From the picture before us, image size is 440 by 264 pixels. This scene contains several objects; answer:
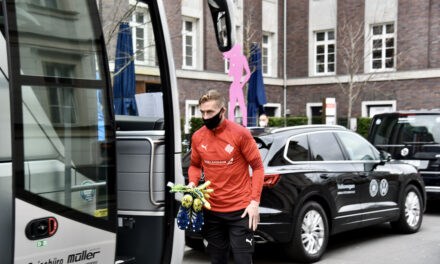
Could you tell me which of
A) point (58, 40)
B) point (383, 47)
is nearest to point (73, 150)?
point (58, 40)

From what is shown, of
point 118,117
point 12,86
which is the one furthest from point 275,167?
point 12,86

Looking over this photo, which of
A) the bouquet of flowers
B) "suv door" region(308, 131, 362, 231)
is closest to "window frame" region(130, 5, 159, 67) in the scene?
the bouquet of flowers

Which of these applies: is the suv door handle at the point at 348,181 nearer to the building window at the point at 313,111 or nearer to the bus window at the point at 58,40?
the bus window at the point at 58,40

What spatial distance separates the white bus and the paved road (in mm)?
3024

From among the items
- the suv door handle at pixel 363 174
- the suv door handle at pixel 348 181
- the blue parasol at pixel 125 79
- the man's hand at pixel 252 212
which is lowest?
the suv door handle at pixel 348 181

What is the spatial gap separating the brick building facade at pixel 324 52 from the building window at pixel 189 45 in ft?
0.14

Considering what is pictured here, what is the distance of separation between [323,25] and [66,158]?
25520 mm

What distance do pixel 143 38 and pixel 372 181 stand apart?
4.46 meters

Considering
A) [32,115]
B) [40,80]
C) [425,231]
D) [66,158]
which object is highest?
[40,80]

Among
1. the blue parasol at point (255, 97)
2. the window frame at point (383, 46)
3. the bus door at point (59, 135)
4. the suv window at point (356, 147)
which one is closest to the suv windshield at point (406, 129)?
the suv window at point (356, 147)

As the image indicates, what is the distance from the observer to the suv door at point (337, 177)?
695 cm

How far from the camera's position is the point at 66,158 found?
3377 millimetres

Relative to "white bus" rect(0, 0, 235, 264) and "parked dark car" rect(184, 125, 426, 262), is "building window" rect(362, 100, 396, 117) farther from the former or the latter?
"white bus" rect(0, 0, 235, 264)

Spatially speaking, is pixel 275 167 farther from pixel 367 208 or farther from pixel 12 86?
pixel 12 86
